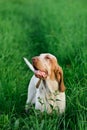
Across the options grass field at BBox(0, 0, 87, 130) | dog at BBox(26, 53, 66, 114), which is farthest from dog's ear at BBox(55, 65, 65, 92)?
grass field at BBox(0, 0, 87, 130)

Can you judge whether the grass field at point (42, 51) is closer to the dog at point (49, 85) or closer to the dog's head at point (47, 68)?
the dog at point (49, 85)

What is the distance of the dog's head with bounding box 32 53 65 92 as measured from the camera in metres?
4.21

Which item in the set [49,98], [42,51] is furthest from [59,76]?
[42,51]

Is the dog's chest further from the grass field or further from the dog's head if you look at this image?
the grass field

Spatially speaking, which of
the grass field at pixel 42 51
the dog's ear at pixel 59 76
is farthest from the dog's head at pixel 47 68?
the grass field at pixel 42 51

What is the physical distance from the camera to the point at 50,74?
431 cm

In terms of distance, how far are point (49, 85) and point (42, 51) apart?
3172 mm

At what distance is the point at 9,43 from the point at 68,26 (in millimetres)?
1330

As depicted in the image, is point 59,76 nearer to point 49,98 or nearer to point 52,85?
point 52,85

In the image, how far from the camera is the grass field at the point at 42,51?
4.35m

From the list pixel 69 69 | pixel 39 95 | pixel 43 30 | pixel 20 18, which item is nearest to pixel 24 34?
pixel 43 30

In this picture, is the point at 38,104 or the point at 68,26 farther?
the point at 68,26

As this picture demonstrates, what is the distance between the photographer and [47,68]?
4.27 m

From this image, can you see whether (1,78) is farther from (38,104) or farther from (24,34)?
(24,34)
